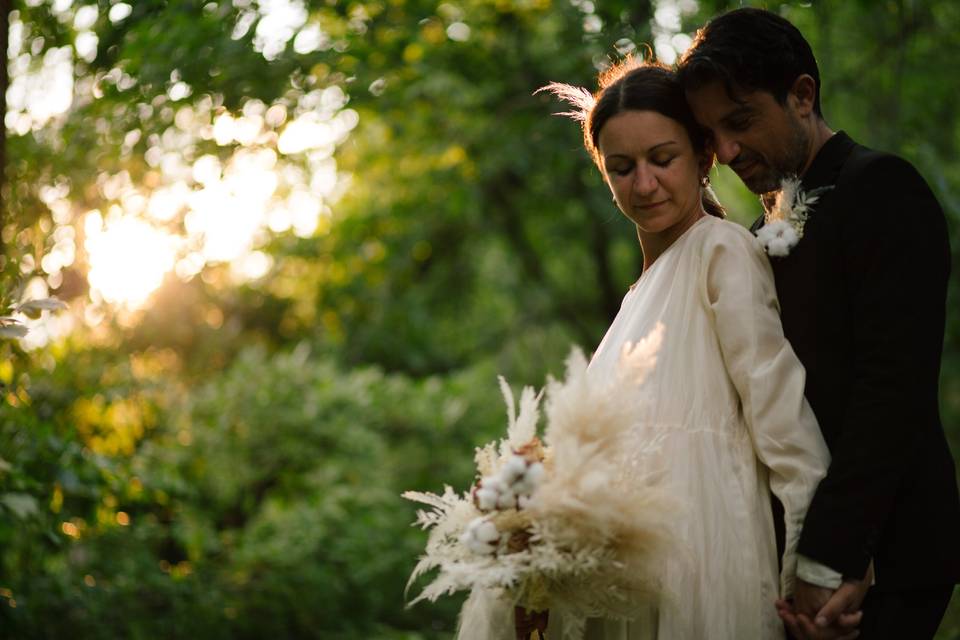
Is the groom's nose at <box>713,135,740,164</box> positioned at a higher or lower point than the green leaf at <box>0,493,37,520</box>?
higher

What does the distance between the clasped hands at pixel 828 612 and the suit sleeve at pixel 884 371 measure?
1.8 inches

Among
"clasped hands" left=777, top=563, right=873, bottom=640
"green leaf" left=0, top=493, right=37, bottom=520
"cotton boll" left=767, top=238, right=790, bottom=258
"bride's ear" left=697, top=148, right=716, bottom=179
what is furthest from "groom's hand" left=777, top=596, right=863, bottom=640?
"green leaf" left=0, top=493, right=37, bottom=520

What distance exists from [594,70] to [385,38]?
1674 millimetres

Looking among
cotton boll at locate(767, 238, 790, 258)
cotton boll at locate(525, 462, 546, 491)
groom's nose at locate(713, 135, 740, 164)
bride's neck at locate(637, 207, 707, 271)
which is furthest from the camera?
bride's neck at locate(637, 207, 707, 271)

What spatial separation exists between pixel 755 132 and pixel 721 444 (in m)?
0.81

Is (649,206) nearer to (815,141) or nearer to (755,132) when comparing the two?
(755,132)

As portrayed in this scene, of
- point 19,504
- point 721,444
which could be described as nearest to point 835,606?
point 721,444

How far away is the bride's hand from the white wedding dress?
0.10 meters

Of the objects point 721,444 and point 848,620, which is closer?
point 848,620

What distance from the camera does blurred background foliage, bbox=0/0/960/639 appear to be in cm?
432

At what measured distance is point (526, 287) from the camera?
1196 centimetres

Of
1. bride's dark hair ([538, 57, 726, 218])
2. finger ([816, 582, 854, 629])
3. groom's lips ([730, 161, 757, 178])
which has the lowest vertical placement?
finger ([816, 582, 854, 629])

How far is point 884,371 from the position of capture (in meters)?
2.00

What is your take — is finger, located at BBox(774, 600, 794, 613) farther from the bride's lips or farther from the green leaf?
the green leaf
